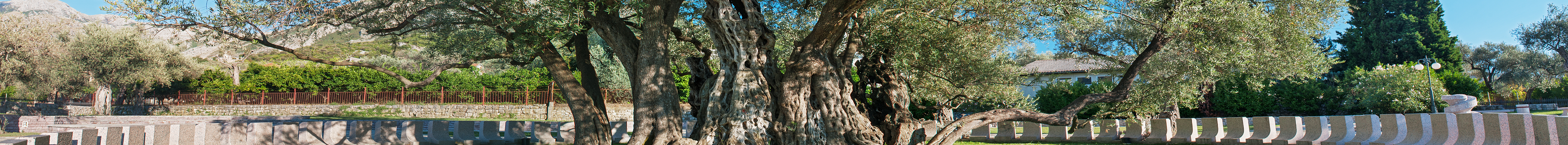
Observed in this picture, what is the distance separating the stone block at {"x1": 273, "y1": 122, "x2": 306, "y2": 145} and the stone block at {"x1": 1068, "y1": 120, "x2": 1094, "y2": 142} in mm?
9798

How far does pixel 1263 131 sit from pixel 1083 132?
92.6 inches

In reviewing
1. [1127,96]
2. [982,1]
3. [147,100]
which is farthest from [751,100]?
[147,100]

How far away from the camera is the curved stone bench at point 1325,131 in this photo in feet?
20.0

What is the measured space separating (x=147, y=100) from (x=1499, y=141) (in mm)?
35737

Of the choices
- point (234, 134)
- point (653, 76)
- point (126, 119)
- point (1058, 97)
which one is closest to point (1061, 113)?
point (653, 76)

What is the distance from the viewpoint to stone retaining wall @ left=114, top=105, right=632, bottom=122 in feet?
79.5

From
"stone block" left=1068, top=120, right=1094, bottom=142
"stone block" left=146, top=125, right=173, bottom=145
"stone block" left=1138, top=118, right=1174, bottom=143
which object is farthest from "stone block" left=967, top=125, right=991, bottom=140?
"stone block" left=146, top=125, right=173, bottom=145

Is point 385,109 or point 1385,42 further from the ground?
point 1385,42

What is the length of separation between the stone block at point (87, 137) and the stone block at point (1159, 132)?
11.5 m

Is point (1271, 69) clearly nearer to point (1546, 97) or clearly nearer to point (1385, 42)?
point (1385, 42)

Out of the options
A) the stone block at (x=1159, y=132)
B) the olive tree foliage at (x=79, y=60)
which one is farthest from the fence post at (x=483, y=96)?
the stone block at (x=1159, y=132)

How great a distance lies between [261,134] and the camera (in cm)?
789

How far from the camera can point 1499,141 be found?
6.21m

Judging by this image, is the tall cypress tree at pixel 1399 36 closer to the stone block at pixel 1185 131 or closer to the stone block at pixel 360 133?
the stone block at pixel 1185 131
